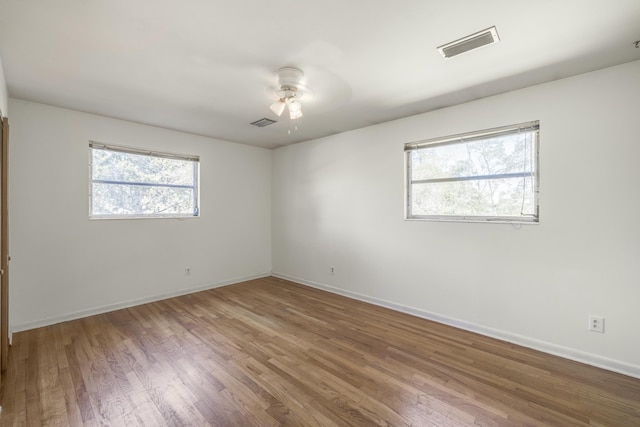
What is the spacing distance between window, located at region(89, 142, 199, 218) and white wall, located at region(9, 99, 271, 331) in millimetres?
105

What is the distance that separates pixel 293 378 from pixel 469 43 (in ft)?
9.23

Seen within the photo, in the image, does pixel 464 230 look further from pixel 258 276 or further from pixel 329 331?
pixel 258 276

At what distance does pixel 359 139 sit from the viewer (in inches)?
159

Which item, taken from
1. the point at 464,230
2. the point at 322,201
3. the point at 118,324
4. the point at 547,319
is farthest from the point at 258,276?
the point at 547,319

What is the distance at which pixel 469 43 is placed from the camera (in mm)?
1967

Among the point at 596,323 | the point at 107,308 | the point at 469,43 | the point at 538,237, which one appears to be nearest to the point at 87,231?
the point at 107,308

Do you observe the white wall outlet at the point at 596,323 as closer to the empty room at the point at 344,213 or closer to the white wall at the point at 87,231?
the empty room at the point at 344,213

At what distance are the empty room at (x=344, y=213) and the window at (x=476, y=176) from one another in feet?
0.08

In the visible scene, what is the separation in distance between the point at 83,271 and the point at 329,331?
308cm

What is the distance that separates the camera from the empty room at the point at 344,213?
1802 mm

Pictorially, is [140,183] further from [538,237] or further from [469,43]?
[538,237]

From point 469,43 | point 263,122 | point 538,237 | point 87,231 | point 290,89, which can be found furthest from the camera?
point 263,122

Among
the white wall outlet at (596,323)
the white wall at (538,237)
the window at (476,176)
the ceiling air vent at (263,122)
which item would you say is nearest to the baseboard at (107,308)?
the white wall at (538,237)

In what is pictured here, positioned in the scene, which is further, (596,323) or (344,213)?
(344,213)
